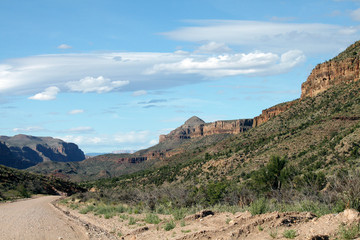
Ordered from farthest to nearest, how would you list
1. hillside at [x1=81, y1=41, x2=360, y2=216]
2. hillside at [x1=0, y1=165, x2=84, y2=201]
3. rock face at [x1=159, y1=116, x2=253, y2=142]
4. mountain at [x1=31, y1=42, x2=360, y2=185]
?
rock face at [x1=159, y1=116, x2=253, y2=142] → hillside at [x1=0, y1=165, x2=84, y2=201] → mountain at [x1=31, y1=42, x2=360, y2=185] → hillside at [x1=81, y1=41, x2=360, y2=216]

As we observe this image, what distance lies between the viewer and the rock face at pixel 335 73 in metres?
69.0

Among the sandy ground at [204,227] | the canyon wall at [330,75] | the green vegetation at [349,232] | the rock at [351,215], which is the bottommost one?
the sandy ground at [204,227]

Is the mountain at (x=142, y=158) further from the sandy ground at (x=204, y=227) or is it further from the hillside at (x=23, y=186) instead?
the sandy ground at (x=204, y=227)

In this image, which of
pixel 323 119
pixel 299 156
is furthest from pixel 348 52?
pixel 299 156

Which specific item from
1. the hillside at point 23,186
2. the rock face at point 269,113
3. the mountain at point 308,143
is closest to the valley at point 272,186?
the mountain at point 308,143

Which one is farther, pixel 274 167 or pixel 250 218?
pixel 274 167

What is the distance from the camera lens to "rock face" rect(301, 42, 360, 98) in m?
69.0

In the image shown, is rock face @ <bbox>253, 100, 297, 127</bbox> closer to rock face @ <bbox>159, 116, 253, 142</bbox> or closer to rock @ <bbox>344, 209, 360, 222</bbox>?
rock face @ <bbox>159, 116, 253, 142</bbox>

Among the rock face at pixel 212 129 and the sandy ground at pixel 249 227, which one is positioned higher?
the rock face at pixel 212 129

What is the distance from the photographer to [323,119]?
57.1m

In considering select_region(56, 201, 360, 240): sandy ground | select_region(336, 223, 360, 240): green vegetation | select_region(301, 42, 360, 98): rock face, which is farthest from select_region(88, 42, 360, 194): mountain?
select_region(336, 223, 360, 240): green vegetation

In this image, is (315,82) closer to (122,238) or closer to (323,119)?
(323,119)

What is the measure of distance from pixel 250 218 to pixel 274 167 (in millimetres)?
21126

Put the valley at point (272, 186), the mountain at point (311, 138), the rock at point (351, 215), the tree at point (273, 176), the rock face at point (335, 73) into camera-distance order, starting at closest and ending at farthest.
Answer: the rock at point (351, 215) < the valley at point (272, 186) < the tree at point (273, 176) < the mountain at point (311, 138) < the rock face at point (335, 73)
